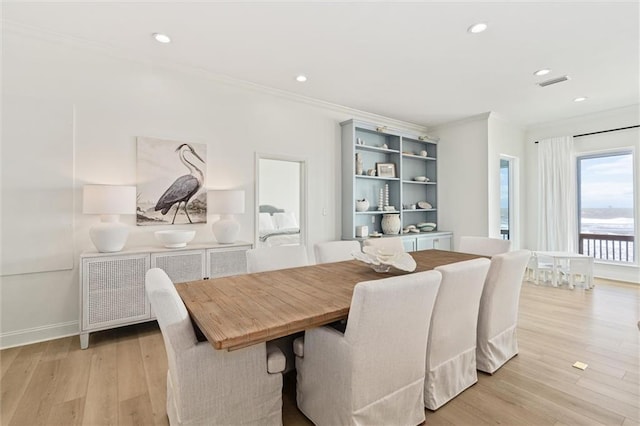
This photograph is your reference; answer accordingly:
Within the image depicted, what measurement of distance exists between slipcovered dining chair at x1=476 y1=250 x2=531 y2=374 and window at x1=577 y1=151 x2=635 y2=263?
4.24m

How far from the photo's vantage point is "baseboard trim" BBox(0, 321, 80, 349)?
2623 millimetres

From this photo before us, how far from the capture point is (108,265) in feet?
8.76

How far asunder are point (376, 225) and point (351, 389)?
3943mm

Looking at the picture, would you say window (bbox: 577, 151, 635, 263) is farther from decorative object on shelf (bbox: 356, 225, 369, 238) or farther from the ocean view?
decorative object on shelf (bbox: 356, 225, 369, 238)

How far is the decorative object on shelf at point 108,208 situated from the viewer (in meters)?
2.64

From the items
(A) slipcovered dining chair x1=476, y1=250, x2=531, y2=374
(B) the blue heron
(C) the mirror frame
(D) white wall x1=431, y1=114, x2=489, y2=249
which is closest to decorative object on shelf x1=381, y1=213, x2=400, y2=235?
(D) white wall x1=431, y1=114, x2=489, y2=249

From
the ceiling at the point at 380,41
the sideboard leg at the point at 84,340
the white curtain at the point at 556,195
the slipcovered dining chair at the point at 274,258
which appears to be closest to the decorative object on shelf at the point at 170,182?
the ceiling at the point at 380,41

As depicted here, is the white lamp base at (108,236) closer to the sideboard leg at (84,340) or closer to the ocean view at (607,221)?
the sideboard leg at (84,340)

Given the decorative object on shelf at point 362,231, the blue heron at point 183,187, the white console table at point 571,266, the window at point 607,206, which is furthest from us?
the window at point 607,206

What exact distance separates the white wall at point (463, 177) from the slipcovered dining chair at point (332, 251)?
122 inches

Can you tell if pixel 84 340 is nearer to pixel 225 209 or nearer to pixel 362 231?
pixel 225 209

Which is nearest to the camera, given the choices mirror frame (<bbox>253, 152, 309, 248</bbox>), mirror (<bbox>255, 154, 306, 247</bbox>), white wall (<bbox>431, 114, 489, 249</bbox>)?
mirror frame (<bbox>253, 152, 309, 248</bbox>)

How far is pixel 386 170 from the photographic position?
5180mm

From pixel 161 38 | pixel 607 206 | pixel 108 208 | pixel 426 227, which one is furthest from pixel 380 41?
pixel 607 206
